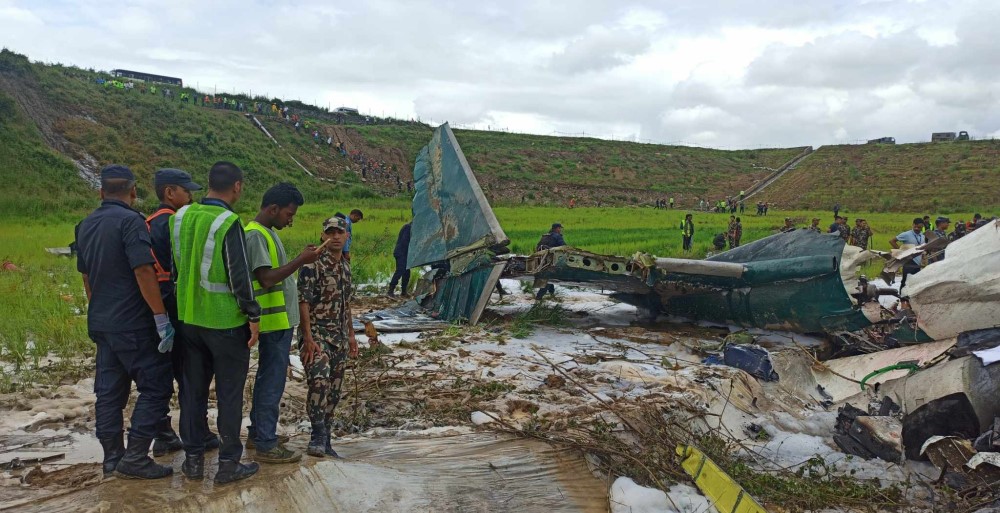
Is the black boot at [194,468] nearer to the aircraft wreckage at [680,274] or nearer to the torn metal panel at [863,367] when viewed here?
the aircraft wreckage at [680,274]

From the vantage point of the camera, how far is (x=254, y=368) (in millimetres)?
5770

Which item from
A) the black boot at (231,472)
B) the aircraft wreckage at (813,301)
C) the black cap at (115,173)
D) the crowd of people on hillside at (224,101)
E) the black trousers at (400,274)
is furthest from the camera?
the crowd of people on hillside at (224,101)

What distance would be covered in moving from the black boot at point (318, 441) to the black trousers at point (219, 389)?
435 mm

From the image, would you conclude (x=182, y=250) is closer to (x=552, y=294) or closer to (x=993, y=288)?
(x=993, y=288)

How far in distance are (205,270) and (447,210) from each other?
625 cm

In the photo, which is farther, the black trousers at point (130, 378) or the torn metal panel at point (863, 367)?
the torn metal panel at point (863, 367)

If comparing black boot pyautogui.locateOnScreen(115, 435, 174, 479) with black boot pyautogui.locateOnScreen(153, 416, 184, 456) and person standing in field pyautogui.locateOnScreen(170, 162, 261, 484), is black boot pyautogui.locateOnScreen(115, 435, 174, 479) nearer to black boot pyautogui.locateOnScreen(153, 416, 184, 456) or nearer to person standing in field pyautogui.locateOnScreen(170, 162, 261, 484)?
person standing in field pyautogui.locateOnScreen(170, 162, 261, 484)

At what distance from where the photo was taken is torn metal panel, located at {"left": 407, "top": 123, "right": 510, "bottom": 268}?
849cm

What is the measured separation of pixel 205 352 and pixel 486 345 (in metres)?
4.16

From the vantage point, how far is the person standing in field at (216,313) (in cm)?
312

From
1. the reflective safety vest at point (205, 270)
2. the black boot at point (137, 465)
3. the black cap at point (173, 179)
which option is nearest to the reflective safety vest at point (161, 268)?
the black cap at point (173, 179)

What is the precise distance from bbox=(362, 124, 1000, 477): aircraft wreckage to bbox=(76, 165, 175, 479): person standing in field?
4.42 m

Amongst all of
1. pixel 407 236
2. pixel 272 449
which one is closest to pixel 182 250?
pixel 272 449

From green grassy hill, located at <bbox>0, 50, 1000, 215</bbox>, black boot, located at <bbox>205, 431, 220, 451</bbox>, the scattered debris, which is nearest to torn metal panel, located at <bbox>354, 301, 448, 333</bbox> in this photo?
the scattered debris
